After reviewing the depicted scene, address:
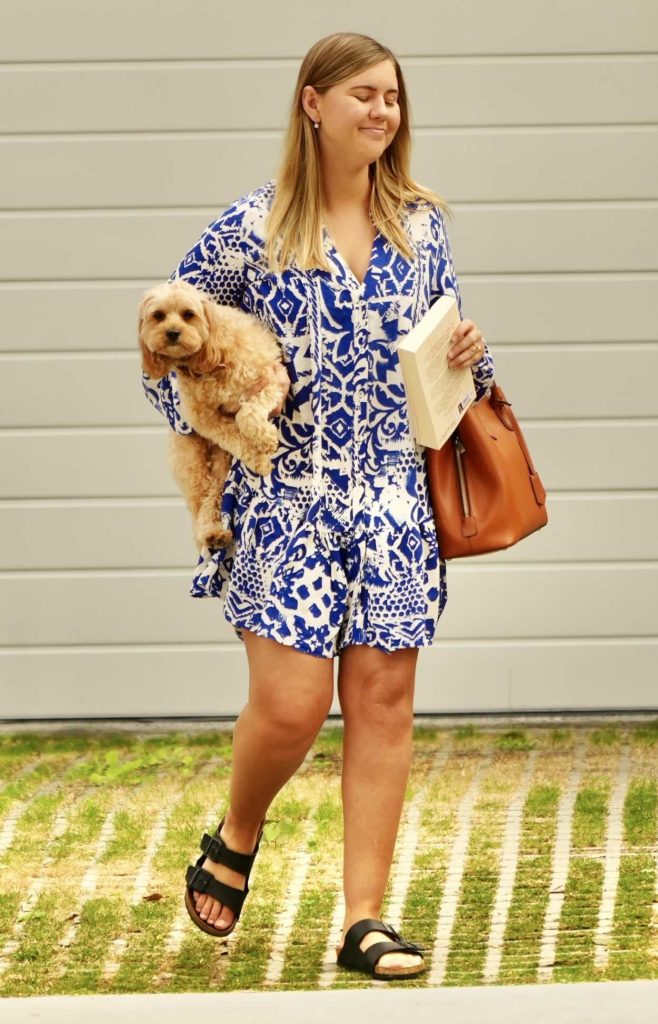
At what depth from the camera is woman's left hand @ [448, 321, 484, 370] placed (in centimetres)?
391

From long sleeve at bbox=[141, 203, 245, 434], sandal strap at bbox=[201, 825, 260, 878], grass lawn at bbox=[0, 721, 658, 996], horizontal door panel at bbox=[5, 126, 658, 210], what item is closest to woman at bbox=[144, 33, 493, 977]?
long sleeve at bbox=[141, 203, 245, 434]

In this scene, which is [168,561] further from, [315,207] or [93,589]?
[315,207]

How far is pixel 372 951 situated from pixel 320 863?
118cm

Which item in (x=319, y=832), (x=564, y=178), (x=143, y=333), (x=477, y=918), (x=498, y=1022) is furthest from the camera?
(x=564, y=178)

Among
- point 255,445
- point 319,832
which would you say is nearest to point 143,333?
point 255,445

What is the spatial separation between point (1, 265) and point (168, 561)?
1.27m

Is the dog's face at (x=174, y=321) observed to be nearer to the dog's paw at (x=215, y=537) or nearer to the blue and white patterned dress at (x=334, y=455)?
the blue and white patterned dress at (x=334, y=455)

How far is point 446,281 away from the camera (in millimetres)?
4066

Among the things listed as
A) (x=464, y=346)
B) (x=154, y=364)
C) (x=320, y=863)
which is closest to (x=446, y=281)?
(x=464, y=346)

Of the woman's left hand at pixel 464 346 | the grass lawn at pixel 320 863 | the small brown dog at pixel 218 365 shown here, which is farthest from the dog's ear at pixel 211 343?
the grass lawn at pixel 320 863

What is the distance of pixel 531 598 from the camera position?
6.60 metres

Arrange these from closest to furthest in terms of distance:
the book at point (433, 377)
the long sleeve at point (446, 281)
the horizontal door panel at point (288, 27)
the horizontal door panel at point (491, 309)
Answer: the book at point (433, 377) < the long sleeve at point (446, 281) < the horizontal door panel at point (288, 27) < the horizontal door panel at point (491, 309)

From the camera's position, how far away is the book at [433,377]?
3.73 meters

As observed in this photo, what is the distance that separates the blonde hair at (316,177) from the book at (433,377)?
0.66ft
